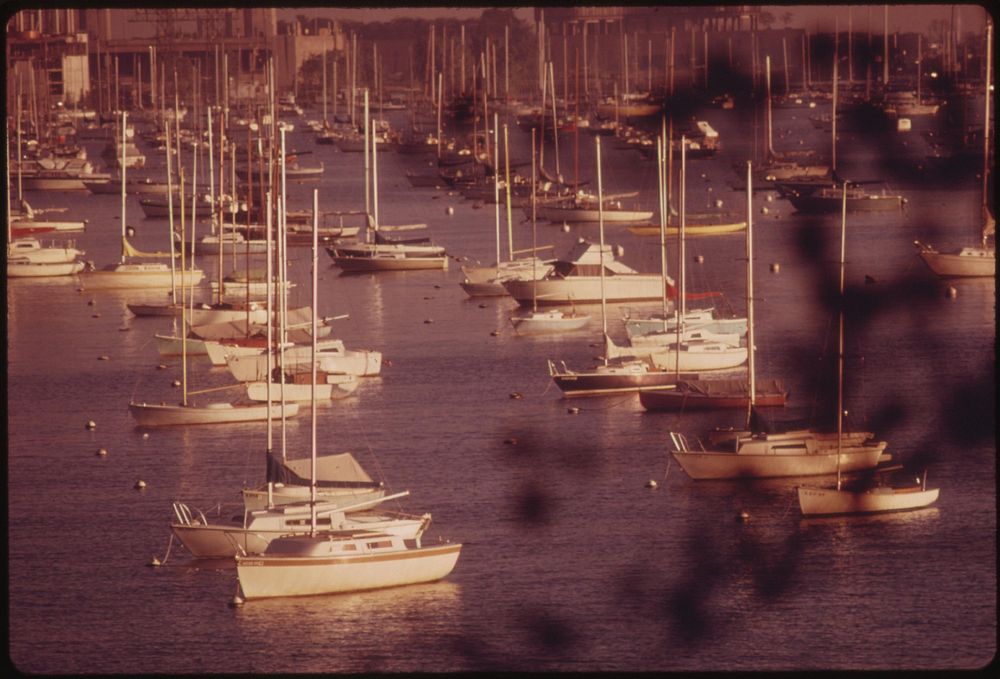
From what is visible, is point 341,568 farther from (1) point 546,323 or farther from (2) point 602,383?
(1) point 546,323

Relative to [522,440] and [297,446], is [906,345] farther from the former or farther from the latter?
[297,446]

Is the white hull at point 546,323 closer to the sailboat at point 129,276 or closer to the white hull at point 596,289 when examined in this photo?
the white hull at point 596,289

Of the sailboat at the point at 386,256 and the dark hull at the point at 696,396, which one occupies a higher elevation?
the sailboat at the point at 386,256

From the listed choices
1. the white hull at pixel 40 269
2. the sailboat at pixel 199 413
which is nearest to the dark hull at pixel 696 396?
the sailboat at pixel 199 413

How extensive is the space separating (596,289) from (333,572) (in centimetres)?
1617

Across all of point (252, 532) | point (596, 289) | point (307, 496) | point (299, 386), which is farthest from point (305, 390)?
point (596, 289)

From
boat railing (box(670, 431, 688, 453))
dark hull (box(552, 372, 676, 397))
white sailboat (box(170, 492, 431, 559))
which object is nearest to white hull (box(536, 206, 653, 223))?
dark hull (box(552, 372, 676, 397))

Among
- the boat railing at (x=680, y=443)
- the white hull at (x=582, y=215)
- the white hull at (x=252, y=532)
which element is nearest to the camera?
the white hull at (x=252, y=532)

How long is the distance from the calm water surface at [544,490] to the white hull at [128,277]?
0.53m

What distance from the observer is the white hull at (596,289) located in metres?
29.3

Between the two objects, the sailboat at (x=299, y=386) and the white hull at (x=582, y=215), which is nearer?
the sailboat at (x=299, y=386)

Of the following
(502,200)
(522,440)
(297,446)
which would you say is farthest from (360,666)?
(502,200)

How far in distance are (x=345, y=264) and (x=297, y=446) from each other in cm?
1541

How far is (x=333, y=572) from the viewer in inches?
543
